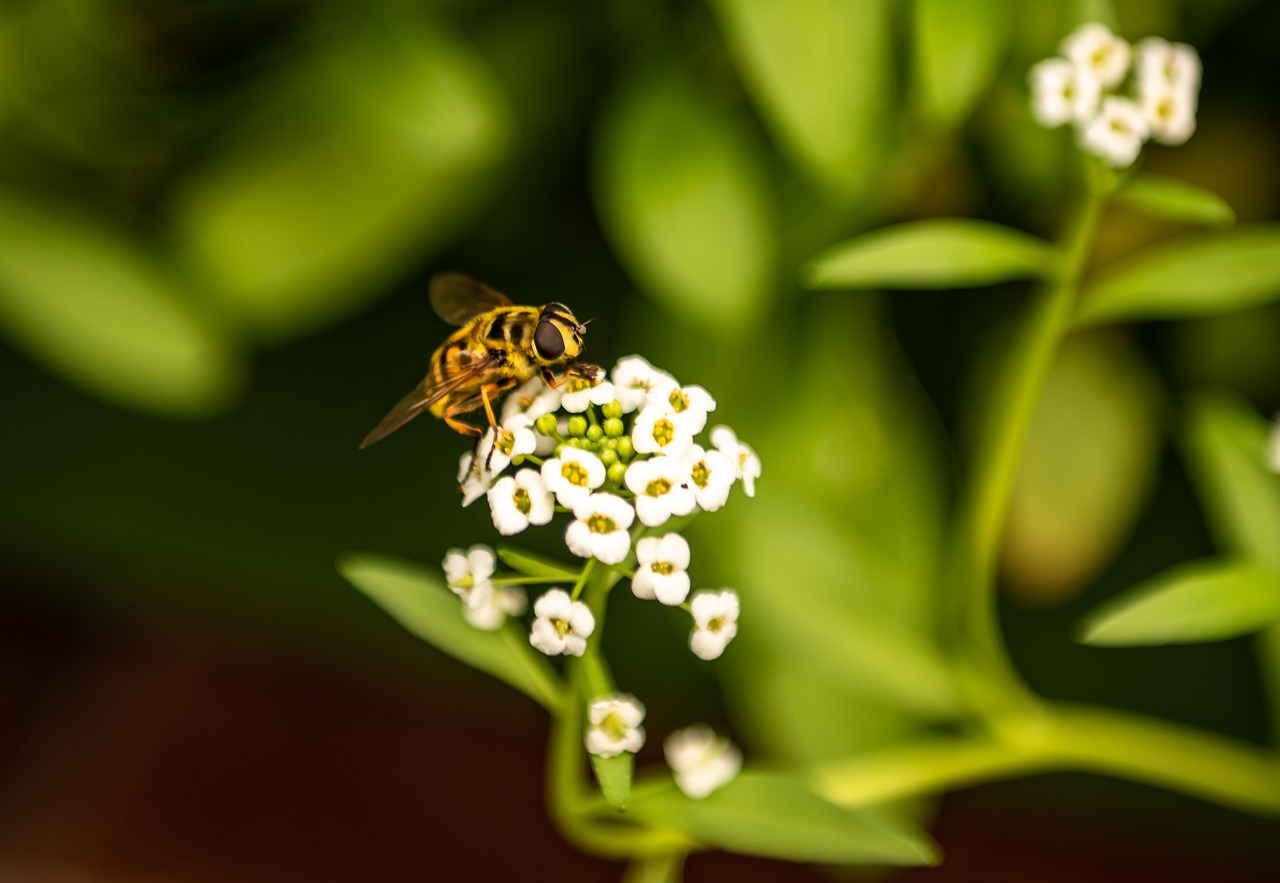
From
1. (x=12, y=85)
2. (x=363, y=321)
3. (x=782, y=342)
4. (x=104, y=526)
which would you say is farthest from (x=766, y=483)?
(x=104, y=526)

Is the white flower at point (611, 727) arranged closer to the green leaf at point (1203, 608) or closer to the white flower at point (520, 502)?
the white flower at point (520, 502)

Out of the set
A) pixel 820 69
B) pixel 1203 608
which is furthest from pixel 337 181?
pixel 1203 608

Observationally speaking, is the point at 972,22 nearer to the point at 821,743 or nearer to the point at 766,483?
the point at 766,483

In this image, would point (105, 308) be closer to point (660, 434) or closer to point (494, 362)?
point (494, 362)

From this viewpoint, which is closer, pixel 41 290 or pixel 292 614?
pixel 41 290

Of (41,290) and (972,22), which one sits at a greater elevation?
(972,22)

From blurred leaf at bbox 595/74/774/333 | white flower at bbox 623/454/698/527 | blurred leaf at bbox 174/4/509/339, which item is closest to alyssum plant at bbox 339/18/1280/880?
white flower at bbox 623/454/698/527
